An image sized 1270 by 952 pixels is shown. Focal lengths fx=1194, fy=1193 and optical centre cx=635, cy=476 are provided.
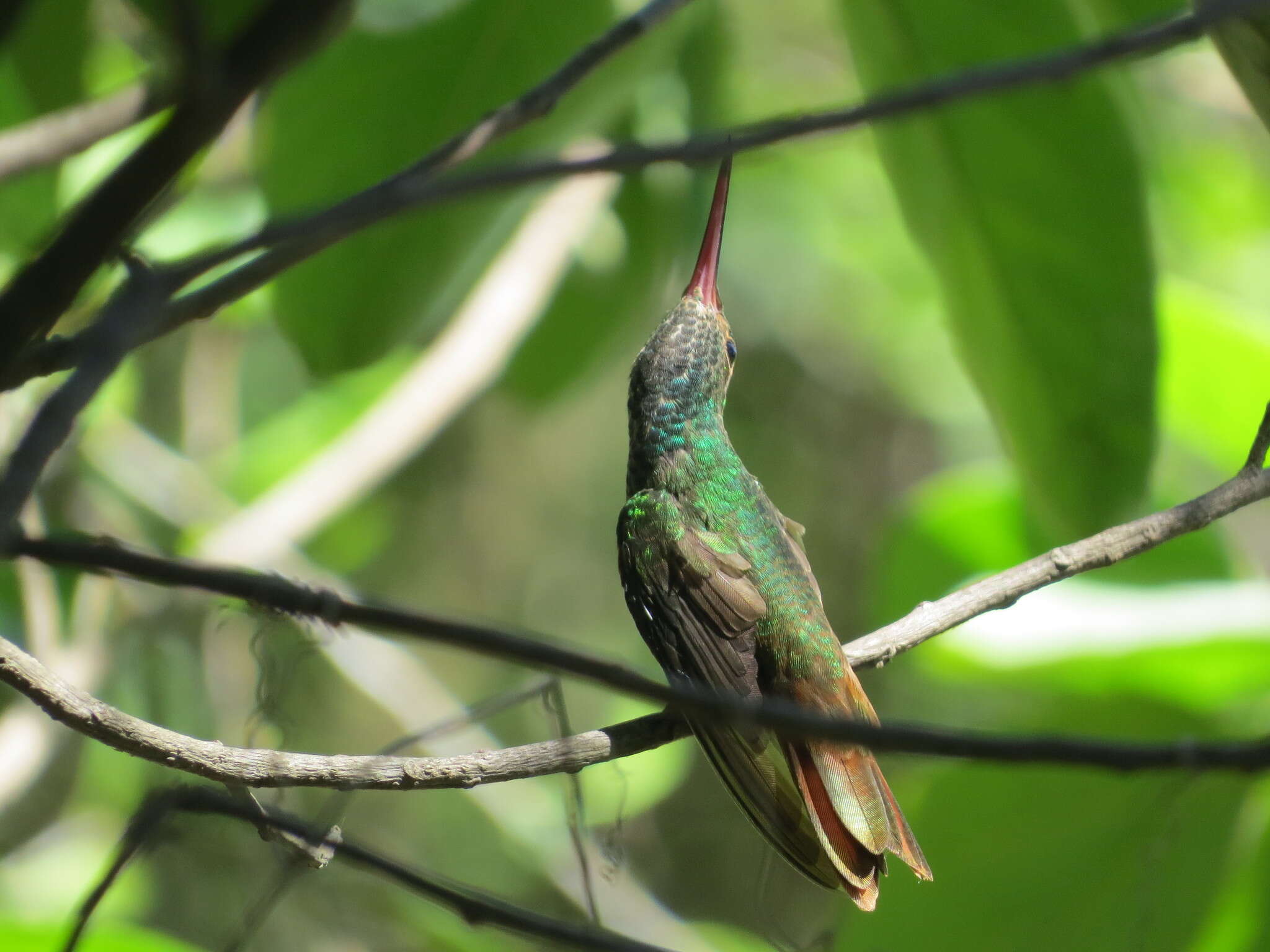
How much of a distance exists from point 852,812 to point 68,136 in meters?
1.30

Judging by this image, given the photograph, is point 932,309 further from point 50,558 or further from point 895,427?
point 50,558

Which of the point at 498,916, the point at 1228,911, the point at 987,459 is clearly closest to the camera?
the point at 498,916

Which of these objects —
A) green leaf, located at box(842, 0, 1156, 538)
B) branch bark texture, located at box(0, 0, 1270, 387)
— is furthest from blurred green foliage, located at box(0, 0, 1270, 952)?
branch bark texture, located at box(0, 0, 1270, 387)

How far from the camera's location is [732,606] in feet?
6.56

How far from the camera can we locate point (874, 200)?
169 inches

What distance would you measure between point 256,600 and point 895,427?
20.5 feet

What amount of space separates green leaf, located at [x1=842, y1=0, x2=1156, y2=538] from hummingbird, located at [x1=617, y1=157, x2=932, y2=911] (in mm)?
320

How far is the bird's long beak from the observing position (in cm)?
179

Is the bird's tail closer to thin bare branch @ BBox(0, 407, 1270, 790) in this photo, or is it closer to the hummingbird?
the hummingbird

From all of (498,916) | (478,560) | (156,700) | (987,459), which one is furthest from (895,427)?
(498,916)

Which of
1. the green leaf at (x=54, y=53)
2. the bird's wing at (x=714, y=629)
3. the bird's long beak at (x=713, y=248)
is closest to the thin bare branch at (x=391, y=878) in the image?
the green leaf at (x=54, y=53)

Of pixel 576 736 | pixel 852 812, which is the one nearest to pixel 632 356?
pixel 852 812

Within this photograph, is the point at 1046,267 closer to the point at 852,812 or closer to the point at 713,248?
the point at 713,248

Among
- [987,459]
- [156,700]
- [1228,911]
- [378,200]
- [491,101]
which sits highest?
[987,459]
